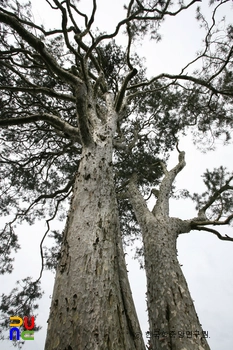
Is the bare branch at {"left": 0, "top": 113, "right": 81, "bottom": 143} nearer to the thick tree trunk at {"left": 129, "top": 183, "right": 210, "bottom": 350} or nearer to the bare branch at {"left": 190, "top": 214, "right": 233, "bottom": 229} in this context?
the thick tree trunk at {"left": 129, "top": 183, "right": 210, "bottom": 350}

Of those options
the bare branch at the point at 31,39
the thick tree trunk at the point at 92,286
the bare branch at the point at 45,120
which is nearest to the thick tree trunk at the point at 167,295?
the thick tree trunk at the point at 92,286

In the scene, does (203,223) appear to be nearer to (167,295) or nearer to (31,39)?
(167,295)

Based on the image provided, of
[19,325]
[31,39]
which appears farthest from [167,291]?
[19,325]

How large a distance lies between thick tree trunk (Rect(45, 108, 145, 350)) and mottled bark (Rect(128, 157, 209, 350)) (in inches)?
38.1

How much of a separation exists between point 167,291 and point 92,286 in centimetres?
137

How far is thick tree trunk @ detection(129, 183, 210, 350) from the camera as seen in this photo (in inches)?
72.5

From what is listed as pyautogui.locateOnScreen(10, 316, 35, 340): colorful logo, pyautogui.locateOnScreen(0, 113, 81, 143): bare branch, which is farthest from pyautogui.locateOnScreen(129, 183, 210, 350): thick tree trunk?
pyautogui.locateOnScreen(10, 316, 35, 340): colorful logo

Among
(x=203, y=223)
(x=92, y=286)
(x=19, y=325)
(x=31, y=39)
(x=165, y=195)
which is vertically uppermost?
(x=31, y=39)

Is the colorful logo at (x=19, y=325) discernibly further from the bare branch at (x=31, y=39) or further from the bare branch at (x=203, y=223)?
the bare branch at (x=31, y=39)

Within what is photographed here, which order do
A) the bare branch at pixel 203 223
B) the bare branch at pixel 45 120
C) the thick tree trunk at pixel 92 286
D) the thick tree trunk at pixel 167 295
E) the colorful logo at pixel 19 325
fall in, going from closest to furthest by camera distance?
the thick tree trunk at pixel 92 286 < the thick tree trunk at pixel 167 295 < the bare branch at pixel 45 120 < the bare branch at pixel 203 223 < the colorful logo at pixel 19 325

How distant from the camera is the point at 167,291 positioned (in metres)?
2.17

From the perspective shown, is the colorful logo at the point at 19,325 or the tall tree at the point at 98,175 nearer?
the tall tree at the point at 98,175

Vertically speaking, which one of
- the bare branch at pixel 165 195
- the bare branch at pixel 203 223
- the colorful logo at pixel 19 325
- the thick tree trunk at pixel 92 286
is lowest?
the colorful logo at pixel 19 325

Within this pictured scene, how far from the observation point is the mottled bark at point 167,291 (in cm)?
185
